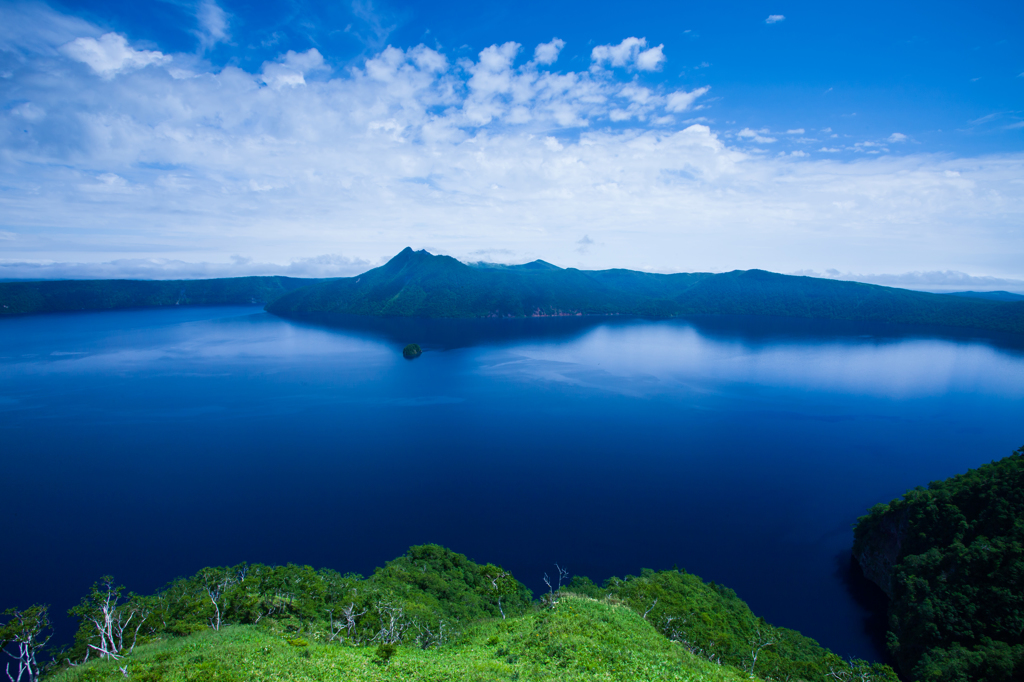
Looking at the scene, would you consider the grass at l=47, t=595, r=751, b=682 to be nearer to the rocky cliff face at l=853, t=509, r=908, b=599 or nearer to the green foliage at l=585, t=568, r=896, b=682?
the green foliage at l=585, t=568, r=896, b=682

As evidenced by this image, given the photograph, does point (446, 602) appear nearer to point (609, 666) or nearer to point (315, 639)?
point (315, 639)

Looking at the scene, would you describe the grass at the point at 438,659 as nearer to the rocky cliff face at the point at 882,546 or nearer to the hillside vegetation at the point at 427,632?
the hillside vegetation at the point at 427,632

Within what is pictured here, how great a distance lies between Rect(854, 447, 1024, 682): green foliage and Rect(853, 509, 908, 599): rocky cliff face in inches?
4.6

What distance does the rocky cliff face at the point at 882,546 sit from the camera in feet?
111

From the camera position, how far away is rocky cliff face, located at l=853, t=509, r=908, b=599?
111 feet

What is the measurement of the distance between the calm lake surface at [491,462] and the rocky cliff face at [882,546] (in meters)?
1.57

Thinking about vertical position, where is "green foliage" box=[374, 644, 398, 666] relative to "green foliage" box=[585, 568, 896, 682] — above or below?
above

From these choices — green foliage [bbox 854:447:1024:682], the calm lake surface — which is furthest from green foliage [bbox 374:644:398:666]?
green foliage [bbox 854:447:1024:682]

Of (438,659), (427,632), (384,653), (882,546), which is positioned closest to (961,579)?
(882,546)

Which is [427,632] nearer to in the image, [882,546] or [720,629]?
[720,629]

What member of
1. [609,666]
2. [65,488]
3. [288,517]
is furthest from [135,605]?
[65,488]

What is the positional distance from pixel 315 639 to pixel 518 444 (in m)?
38.9

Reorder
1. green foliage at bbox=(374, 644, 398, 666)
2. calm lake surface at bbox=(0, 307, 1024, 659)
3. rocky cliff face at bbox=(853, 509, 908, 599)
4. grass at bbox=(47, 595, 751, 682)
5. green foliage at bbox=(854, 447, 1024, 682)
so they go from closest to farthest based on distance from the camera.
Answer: grass at bbox=(47, 595, 751, 682), green foliage at bbox=(374, 644, 398, 666), green foliage at bbox=(854, 447, 1024, 682), rocky cliff face at bbox=(853, 509, 908, 599), calm lake surface at bbox=(0, 307, 1024, 659)

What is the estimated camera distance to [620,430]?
2446 inches
